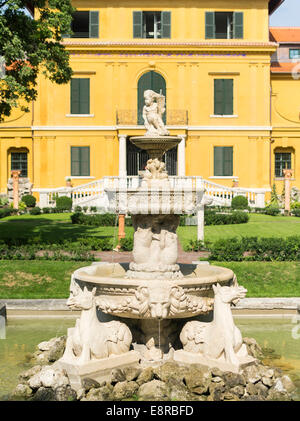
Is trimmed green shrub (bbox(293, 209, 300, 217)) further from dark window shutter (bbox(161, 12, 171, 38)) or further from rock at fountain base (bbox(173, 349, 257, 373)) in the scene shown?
rock at fountain base (bbox(173, 349, 257, 373))

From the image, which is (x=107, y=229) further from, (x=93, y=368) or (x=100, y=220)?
(x=93, y=368)

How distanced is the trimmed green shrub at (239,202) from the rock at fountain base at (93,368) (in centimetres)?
2301

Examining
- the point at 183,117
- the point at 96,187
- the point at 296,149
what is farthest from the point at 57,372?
the point at 296,149

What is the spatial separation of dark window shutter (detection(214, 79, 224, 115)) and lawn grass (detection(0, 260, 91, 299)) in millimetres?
23001

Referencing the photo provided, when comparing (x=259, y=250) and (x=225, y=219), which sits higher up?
(x=225, y=219)

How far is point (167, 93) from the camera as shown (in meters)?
36.1

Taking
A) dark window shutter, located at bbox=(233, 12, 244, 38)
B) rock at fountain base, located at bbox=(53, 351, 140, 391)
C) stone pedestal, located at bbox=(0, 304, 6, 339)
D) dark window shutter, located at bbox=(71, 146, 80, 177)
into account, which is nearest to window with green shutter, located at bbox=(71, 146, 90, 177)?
dark window shutter, located at bbox=(71, 146, 80, 177)

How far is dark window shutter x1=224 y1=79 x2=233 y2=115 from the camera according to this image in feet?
119

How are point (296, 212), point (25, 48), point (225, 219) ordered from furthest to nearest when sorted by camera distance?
1. point (296, 212)
2. point (225, 219)
3. point (25, 48)

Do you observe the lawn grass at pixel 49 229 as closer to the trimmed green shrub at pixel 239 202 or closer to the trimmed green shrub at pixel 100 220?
the trimmed green shrub at pixel 100 220

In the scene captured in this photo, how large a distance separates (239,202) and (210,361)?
76.2 ft

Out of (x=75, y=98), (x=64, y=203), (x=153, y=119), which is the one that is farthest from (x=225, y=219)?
(x=153, y=119)

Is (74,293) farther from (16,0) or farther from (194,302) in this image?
(16,0)

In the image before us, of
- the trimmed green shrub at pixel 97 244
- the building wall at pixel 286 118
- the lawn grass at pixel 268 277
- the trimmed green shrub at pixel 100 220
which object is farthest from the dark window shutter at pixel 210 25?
the lawn grass at pixel 268 277
